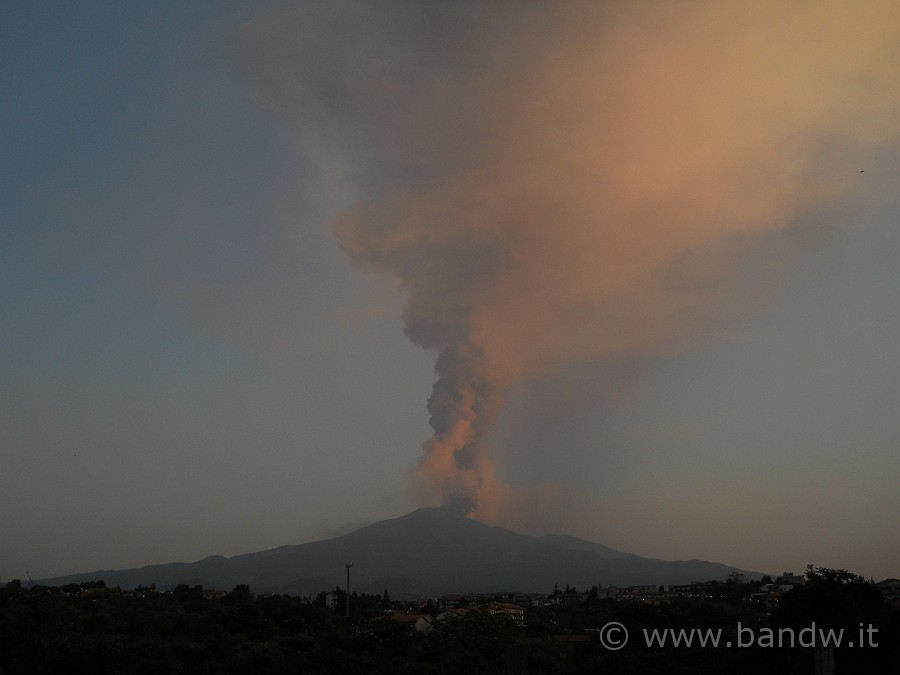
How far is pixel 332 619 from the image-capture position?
169 feet

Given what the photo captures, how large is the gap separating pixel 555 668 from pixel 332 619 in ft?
88.9

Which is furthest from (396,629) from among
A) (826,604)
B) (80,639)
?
(826,604)

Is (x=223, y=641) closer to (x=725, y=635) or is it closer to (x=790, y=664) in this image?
(x=725, y=635)
